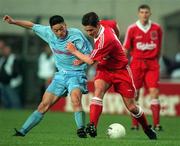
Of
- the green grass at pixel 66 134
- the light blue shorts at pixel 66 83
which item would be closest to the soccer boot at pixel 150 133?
the green grass at pixel 66 134

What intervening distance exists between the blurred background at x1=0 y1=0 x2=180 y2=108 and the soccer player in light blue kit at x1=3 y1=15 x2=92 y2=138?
502 inches

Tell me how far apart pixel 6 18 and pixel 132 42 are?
15.1ft

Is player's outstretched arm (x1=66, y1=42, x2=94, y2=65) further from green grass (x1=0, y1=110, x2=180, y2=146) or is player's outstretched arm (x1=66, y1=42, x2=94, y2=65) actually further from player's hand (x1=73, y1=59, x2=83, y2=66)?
green grass (x1=0, y1=110, x2=180, y2=146)

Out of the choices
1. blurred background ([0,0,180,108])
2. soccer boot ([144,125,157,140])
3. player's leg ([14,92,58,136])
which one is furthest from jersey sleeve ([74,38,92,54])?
blurred background ([0,0,180,108])

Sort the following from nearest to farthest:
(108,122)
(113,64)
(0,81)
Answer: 1. (113,64)
2. (108,122)
3. (0,81)

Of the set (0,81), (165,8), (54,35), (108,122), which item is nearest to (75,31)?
(54,35)

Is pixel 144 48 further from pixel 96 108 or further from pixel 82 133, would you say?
pixel 82 133

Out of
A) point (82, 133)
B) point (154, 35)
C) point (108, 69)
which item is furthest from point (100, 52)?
point (154, 35)

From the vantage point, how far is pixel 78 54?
1414cm

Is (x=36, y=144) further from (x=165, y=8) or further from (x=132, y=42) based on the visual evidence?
(x=165, y=8)

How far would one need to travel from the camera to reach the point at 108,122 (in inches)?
832

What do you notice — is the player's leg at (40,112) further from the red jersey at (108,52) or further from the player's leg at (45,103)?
the red jersey at (108,52)

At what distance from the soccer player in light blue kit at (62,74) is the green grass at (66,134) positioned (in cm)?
42

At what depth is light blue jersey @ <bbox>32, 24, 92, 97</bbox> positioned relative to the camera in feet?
49.2
